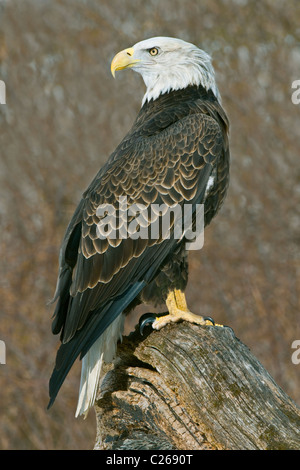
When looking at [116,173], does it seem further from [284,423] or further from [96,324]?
[284,423]

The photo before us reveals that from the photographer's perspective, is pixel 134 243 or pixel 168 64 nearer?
pixel 134 243

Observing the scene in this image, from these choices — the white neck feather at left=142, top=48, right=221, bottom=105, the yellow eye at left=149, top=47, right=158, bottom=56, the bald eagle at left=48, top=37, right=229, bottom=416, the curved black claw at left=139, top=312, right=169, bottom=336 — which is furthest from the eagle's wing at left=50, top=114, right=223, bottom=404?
the yellow eye at left=149, top=47, right=158, bottom=56

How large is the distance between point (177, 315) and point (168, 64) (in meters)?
1.97

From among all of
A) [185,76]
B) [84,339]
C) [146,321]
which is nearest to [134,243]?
[146,321]

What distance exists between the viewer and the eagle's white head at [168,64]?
16.8 feet

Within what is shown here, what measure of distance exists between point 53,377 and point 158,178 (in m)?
1.44

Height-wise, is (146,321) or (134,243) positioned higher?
(134,243)

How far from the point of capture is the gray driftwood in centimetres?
356

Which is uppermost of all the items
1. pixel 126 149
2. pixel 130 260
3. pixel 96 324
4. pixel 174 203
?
pixel 126 149

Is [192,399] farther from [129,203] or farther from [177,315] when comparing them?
[129,203]

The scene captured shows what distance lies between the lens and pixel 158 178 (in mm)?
4457

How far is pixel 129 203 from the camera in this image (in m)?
4.46
